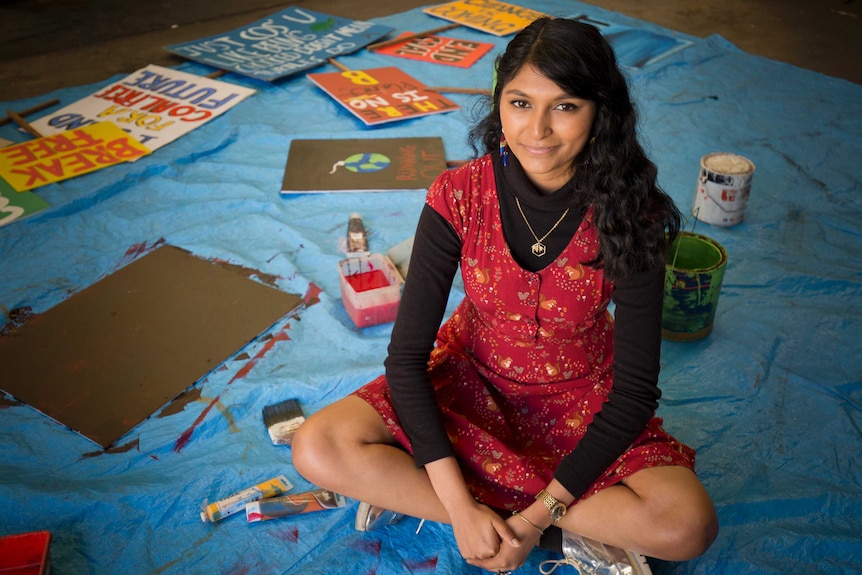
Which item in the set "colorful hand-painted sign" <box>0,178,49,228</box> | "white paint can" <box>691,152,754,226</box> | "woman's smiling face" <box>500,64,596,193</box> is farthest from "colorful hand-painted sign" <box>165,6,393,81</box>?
"woman's smiling face" <box>500,64,596,193</box>

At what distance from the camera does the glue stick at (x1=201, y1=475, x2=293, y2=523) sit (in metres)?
1.44

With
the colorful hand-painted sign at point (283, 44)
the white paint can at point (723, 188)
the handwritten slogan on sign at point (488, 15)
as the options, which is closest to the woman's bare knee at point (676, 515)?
the white paint can at point (723, 188)

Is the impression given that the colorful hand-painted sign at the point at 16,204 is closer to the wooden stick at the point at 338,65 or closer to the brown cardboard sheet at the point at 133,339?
the brown cardboard sheet at the point at 133,339

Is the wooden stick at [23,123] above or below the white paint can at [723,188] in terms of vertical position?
below

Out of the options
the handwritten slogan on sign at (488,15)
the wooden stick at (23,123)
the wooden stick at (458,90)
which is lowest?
the wooden stick at (23,123)

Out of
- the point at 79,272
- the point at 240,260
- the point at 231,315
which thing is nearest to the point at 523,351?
the point at 231,315

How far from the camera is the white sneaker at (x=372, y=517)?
139 cm

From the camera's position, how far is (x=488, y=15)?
3.83 m

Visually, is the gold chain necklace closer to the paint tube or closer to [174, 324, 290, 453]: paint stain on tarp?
the paint tube

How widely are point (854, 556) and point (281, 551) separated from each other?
1.09 meters

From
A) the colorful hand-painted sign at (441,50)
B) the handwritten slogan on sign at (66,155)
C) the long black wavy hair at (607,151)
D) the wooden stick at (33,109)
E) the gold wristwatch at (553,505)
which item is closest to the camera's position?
the long black wavy hair at (607,151)

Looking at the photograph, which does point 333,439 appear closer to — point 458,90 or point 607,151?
point 607,151

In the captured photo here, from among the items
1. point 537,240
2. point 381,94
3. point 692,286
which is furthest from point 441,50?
point 537,240

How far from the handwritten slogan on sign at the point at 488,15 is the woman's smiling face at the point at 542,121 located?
2639 mm
